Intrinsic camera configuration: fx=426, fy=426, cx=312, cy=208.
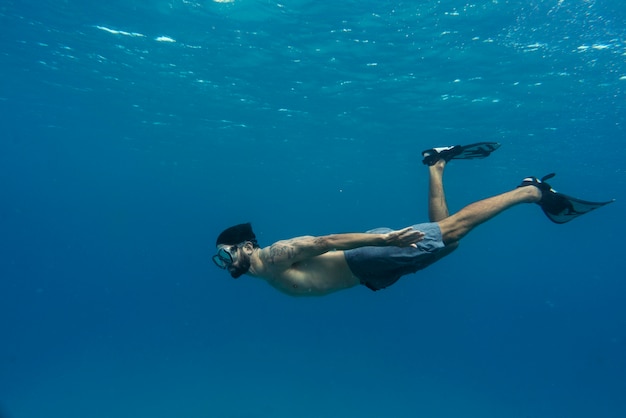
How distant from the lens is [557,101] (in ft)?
66.5

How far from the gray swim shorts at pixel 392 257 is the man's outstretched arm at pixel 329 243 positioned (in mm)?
352

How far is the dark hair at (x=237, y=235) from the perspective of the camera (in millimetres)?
5859

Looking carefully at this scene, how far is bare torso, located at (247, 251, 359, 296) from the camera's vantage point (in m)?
5.95

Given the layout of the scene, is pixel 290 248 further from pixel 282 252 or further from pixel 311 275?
pixel 311 275

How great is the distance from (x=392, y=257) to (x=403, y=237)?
2.09ft

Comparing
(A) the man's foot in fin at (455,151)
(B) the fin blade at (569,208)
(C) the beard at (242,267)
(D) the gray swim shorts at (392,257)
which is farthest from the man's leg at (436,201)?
(C) the beard at (242,267)

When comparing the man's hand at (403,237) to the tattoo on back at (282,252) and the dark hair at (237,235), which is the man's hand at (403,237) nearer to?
the tattoo on back at (282,252)

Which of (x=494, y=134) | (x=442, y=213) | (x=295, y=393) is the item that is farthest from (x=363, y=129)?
(x=442, y=213)

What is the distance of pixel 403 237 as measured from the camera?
17.4 ft

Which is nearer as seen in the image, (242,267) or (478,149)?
(242,267)

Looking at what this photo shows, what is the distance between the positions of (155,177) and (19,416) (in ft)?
166

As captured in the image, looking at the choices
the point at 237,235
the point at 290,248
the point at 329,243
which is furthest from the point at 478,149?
the point at 237,235

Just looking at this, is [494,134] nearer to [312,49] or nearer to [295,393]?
[312,49]

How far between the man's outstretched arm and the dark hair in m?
0.37
